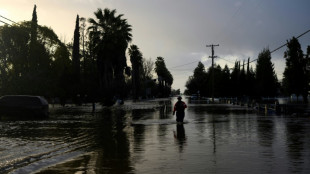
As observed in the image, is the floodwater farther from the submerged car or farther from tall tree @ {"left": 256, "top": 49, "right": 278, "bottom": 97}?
tall tree @ {"left": 256, "top": 49, "right": 278, "bottom": 97}

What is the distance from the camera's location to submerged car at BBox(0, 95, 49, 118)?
28000mm

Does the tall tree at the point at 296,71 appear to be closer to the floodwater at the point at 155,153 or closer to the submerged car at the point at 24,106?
the submerged car at the point at 24,106

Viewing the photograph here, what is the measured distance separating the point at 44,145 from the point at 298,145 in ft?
26.0

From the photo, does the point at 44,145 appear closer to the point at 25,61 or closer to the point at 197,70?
the point at 25,61

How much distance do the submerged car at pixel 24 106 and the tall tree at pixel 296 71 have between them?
2131 inches

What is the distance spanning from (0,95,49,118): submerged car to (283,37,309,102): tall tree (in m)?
54.1

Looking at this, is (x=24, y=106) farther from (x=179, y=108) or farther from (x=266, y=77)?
(x=266, y=77)

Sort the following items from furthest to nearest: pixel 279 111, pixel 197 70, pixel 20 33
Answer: pixel 197 70 < pixel 20 33 < pixel 279 111

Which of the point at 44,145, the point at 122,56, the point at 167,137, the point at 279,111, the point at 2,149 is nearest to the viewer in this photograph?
the point at 2,149

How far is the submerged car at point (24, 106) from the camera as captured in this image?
1102 inches

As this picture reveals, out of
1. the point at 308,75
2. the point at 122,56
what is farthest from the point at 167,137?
the point at 308,75

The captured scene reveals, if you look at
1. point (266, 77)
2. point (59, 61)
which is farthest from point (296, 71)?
point (59, 61)

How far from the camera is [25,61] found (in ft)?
145

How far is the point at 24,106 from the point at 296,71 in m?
55.6
